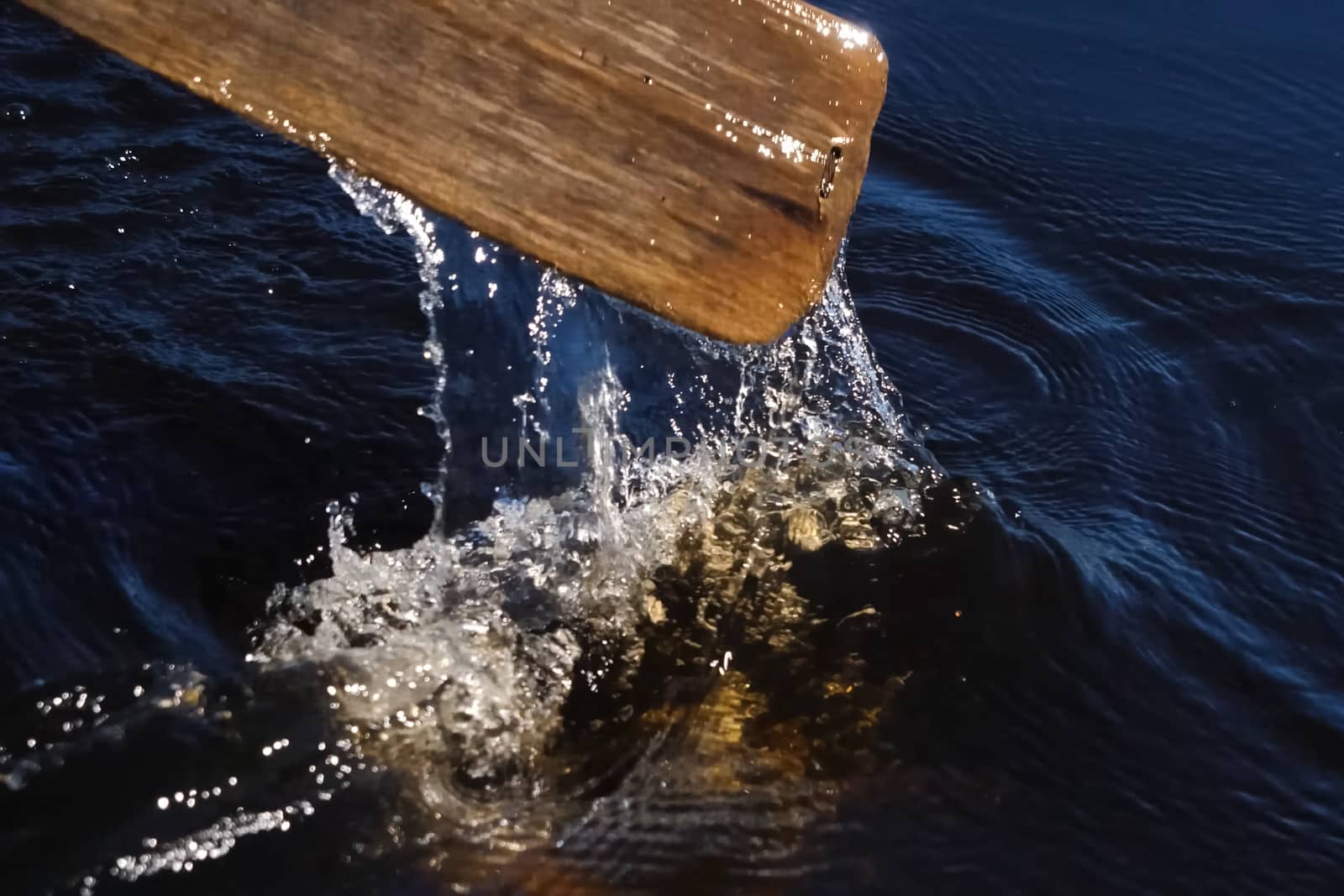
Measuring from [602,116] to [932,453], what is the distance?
2046mm

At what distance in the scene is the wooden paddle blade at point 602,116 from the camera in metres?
2.24

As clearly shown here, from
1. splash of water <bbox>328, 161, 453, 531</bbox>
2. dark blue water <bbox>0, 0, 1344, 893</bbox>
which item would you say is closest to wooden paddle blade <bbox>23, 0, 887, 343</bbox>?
splash of water <bbox>328, 161, 453, 531</bbox>

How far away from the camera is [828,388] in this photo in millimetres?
4023

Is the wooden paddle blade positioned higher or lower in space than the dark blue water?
higher

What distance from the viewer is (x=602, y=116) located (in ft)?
7.57

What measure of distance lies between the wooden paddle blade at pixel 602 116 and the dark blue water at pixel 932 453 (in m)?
1.25

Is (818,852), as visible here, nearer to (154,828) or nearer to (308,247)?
(154,828)

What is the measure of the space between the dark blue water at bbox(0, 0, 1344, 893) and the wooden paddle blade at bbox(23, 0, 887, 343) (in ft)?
4.11

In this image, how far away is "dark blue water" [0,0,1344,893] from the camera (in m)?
2.81

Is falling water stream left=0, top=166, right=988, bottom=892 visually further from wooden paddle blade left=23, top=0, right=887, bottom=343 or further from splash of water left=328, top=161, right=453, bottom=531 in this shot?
wooden paddle blade left=23, top=0, right=887, bottom=343

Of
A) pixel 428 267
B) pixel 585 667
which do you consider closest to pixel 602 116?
pixel 585 667

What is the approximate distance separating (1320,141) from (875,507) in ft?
13.7

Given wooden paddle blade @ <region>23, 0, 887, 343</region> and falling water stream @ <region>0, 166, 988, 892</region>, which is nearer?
wooden paddle blade @ <region>23, 0, 887, 343</region>

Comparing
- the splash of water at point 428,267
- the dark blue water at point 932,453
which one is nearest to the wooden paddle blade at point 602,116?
the splash of water at point 428,267
